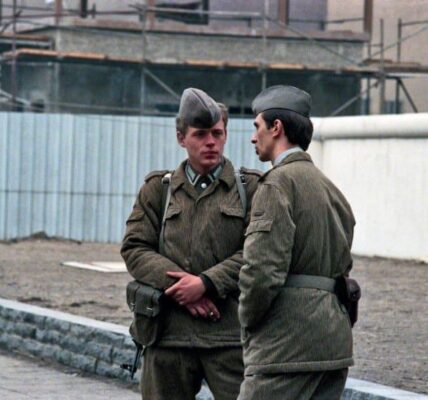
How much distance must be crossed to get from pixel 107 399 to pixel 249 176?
3.72 meters

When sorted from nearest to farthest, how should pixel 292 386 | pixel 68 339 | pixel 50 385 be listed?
pixel 292 386 < pixel 50 385 < pixel 68 339

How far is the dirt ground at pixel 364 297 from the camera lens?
918 cm

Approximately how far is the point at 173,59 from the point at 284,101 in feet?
77.7

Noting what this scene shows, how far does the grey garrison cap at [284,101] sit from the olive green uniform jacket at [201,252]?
2.20 ft

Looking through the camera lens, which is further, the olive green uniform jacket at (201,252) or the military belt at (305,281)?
the olive green uniform jacket at (201,252)

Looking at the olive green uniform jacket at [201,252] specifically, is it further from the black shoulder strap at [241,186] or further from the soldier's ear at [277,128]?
the soldier's ear at [277,128]

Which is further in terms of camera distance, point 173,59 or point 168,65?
point 173,59

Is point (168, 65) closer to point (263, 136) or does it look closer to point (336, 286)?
point (263, 136)

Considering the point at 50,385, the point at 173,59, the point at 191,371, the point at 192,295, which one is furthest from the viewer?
the point at 173,59

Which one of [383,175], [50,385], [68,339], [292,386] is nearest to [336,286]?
[292,386]

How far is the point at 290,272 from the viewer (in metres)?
4.85

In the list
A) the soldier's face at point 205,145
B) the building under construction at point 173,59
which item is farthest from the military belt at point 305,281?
the building under construction at point 173,59

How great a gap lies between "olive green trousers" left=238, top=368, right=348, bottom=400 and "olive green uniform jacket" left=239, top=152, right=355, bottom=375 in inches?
1.3

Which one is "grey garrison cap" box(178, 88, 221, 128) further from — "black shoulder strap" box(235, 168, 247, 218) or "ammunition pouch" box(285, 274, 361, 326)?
"ammunition pouch" box(285, 274, 361, 326)
